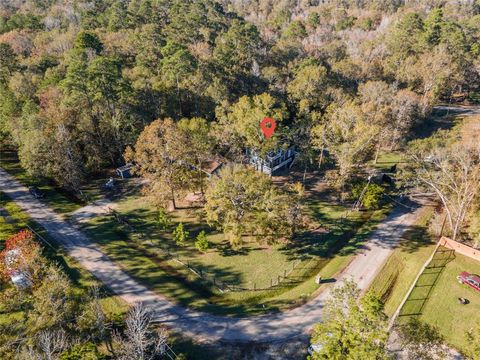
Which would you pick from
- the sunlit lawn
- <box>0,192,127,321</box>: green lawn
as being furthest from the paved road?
the sunlit lawn

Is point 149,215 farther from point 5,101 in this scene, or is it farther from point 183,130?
point 5,101

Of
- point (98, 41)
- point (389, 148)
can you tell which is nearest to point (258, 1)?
point (98, 41)

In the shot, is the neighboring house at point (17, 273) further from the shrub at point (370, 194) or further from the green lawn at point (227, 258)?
the shrub at point (370, 194)

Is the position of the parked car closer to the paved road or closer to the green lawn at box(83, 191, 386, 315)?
the paved road

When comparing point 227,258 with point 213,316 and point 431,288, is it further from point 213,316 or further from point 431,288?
point 431,288

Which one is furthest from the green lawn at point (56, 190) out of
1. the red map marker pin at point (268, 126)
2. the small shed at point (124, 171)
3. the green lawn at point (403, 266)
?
the green lawn at point (403, 266)

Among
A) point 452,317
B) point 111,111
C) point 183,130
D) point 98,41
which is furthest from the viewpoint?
point 98,41

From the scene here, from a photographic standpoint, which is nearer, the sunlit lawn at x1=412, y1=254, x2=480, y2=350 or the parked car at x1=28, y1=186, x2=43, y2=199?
the sunlit lawn at x1=412, y1=254, x2=480, y2=350
